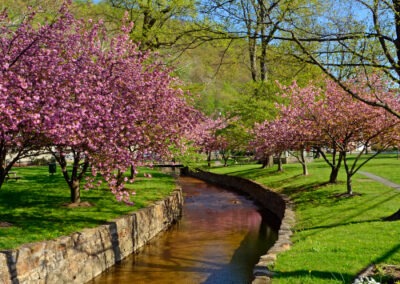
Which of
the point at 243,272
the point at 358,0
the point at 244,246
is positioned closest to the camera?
the point at 358,0

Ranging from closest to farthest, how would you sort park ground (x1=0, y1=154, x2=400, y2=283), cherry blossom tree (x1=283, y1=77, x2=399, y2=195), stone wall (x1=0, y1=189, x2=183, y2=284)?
park ground (x1=0, y1=154, x2=400, y2=283)
stone wall (x1=0, y1=189, x2=183, y2=284)
cherry blossom tree (x1=283, y1=77, x2=399, y2=195)

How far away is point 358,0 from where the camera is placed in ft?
36.1

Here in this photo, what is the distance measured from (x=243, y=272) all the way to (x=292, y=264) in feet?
12.4

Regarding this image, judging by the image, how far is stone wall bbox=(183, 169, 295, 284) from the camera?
927 cm

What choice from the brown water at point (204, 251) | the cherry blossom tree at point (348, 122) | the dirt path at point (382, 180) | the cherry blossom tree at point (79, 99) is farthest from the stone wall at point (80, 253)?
the dirt path at point (382, 180)

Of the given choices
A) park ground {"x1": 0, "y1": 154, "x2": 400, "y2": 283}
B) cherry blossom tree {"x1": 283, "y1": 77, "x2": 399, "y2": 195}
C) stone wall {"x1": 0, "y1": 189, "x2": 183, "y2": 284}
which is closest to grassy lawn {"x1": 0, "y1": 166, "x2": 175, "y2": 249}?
park ground {"x1": 0, "y1": 154, "x2": 400, "y2": 283}

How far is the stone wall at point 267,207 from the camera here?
30.4 ft

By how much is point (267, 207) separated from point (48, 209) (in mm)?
13581

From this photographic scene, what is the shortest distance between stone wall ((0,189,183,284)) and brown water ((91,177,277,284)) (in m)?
0.40

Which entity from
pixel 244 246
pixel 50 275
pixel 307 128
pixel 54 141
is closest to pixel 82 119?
pixel 54 141

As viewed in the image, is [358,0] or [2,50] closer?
[358,0]

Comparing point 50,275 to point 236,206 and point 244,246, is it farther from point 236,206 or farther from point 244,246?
point 236,206

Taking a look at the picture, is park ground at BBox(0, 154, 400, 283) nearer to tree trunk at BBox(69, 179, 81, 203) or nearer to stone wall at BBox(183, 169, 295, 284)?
stone wall at BBox(183, 169, 295, 284)

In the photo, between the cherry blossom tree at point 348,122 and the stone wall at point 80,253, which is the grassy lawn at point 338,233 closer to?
the cherry blossom tree at point 348,122
